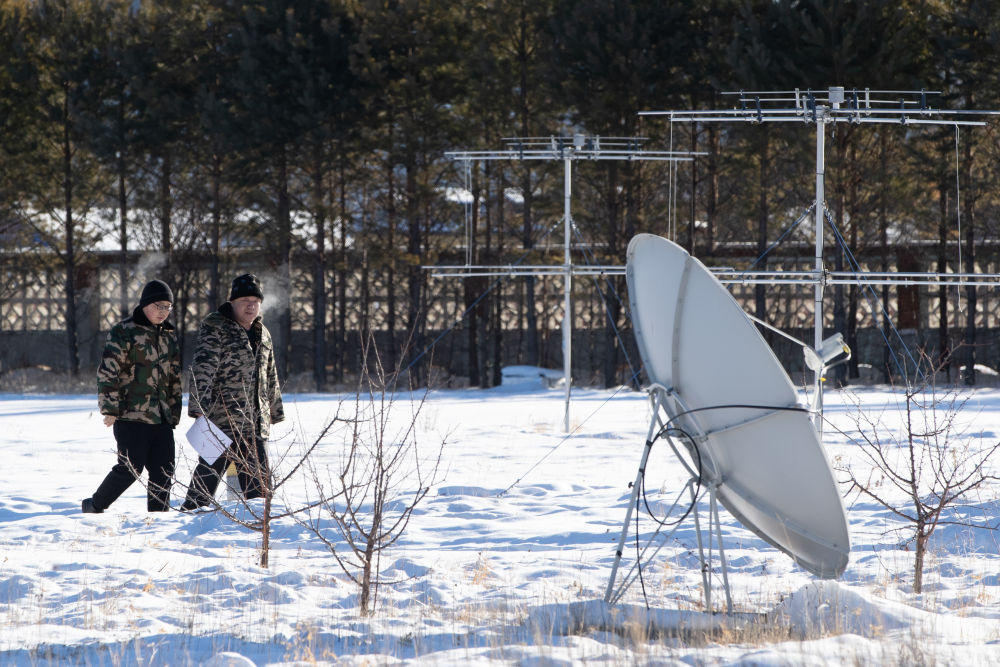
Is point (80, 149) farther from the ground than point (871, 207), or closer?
farther from the ground

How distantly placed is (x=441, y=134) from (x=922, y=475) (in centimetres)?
1720

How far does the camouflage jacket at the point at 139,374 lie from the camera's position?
24.7ft

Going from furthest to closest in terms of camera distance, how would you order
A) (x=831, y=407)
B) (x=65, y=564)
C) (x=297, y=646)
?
(x=831, y=407) → (x=65, y=564) → (x=297, y=646)

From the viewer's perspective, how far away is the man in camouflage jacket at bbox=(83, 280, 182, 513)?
756 centimetres

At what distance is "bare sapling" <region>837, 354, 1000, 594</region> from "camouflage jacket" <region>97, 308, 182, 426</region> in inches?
172

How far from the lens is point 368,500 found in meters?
9.77

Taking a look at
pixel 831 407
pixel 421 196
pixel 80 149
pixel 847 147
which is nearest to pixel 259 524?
pixel 831 407

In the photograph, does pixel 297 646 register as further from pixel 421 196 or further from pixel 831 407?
pixel 421 196

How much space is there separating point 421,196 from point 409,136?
1338 mm

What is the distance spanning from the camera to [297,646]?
5000 mm

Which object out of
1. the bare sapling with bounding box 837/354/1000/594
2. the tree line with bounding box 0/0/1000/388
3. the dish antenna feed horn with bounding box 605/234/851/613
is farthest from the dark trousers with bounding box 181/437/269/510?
the tree line with bounding box 0/0/1000/388

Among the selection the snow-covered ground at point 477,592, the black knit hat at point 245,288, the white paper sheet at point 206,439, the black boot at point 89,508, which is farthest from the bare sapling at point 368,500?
the black boot at point 89,508

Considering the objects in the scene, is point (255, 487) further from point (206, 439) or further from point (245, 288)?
point (245, 288)

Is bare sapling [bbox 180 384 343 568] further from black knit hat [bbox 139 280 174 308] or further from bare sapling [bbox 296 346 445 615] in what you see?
black knit hat [bbox 139 280 174 308]
